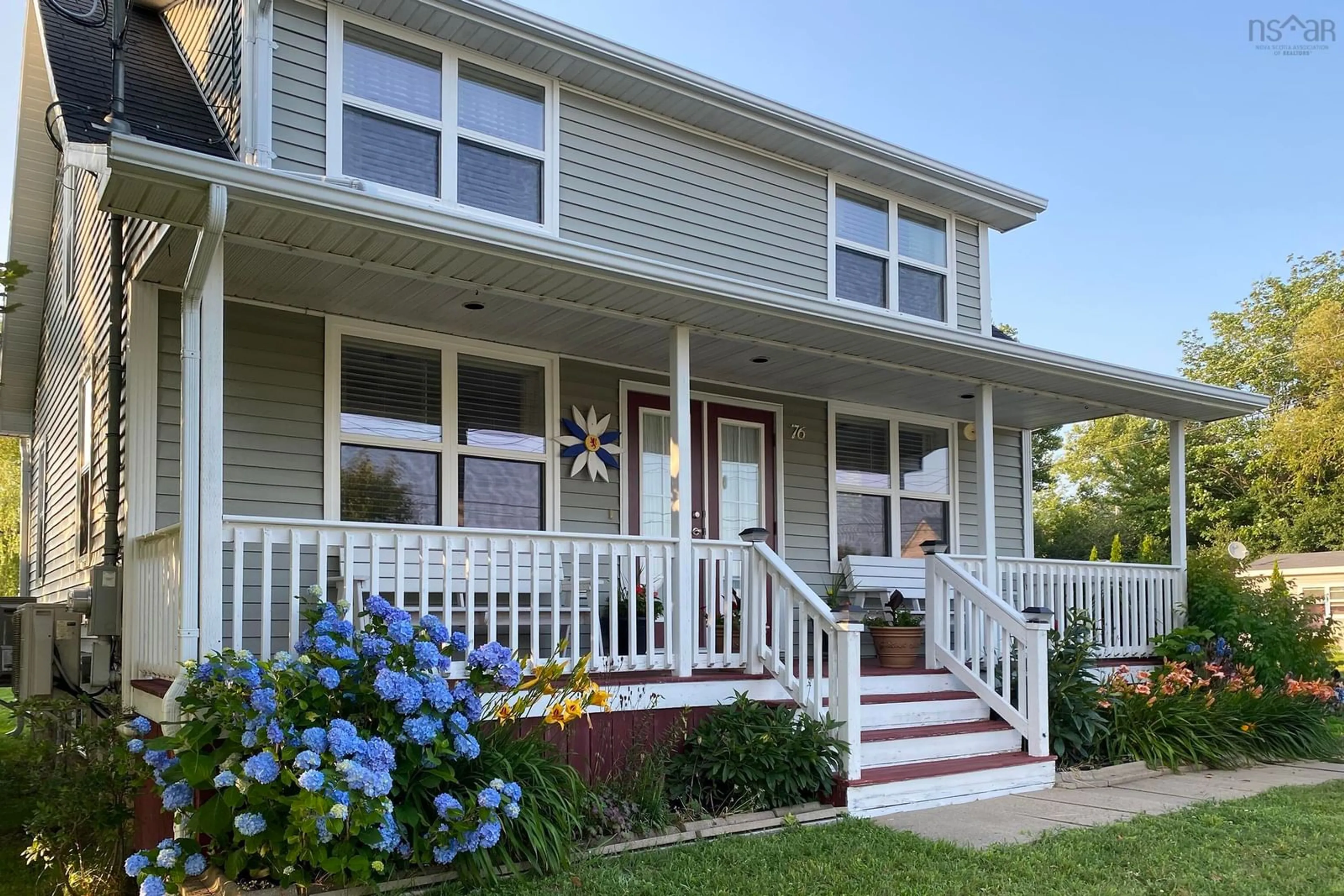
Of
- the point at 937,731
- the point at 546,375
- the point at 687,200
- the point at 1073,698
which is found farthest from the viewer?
the point at 687,200

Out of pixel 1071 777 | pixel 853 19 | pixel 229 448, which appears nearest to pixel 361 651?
pixel 229 448

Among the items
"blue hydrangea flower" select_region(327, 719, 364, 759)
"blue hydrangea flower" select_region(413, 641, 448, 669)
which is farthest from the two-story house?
"blue hydrangea flower" select_region(327, 719, 364, 759)

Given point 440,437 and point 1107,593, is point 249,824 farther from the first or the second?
point 1107,593

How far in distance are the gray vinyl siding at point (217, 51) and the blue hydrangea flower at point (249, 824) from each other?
4.49 m

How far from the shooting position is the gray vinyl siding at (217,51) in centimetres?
697

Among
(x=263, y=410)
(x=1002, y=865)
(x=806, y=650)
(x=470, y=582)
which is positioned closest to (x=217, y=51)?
(x=263, y=410)

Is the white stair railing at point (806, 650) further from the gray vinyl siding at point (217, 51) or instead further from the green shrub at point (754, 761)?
the gray vinyl siding at point (217, 51)

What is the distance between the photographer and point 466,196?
7602mm

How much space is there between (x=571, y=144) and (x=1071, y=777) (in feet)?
19.2

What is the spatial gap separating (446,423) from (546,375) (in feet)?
2.94

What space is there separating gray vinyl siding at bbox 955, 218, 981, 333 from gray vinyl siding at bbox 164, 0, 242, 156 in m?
6.78

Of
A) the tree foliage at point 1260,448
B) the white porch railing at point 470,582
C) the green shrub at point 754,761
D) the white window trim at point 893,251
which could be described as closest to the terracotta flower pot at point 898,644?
the white porch railing at point 470,582

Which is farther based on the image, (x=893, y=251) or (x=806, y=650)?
(x=893, y=251)

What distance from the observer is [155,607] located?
18.4 feet
